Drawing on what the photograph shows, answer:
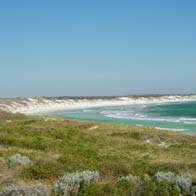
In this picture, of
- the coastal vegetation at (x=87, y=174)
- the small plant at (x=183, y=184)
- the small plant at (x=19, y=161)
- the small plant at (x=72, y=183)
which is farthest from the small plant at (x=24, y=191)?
the small plant at (x=19, y=161)

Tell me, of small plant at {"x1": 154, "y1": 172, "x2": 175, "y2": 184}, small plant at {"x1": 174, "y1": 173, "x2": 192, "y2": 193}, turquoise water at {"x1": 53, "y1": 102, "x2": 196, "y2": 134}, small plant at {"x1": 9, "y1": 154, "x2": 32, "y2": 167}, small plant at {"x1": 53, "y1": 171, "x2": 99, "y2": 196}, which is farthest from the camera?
turquoise water at {"x1": 53, "y1": 102, "x2": 196, "y2": 134}

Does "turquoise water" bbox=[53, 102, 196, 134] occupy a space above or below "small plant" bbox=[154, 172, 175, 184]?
below

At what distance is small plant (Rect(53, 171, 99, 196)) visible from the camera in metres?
9.15

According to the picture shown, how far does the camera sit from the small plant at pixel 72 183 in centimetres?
915

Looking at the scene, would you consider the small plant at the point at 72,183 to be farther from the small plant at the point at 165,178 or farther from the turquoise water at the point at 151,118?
the turquoise water at the point at 151,118

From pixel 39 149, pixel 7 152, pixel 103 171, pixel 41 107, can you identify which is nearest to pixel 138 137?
pixel 39 149

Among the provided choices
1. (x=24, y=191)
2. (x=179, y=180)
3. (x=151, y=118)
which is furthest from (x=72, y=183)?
(x=151, y=118)

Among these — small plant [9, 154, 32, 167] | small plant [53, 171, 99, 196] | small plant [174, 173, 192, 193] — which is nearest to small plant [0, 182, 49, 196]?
small plant [53, 171, 99, 196]

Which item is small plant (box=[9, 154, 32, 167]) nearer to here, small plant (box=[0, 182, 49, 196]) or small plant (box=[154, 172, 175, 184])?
small plant (box=[0, 182, 49, 196])

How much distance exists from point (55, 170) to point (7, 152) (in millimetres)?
4300

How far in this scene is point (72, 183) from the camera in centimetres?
953

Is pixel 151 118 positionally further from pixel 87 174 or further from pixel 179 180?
pixel 179 180

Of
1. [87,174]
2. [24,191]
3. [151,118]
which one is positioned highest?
[87,174]

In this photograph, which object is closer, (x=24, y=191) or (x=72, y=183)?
(x=24, y=191)
